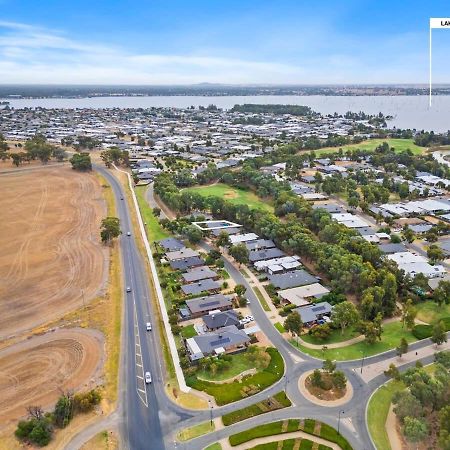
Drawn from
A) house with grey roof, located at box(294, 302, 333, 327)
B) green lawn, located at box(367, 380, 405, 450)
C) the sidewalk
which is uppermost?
house with grey roof, located at box(294, 302, 333, 327)

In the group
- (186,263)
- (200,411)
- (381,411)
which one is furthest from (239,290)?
(381,411)

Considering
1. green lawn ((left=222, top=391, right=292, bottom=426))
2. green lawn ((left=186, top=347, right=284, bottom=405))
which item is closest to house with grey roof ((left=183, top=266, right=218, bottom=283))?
green lawn ((left=186, top=347, right=284, bottom=405))

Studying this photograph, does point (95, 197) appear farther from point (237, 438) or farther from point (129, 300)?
point (237, 438)

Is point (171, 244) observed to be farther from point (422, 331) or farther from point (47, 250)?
point (422, 331)

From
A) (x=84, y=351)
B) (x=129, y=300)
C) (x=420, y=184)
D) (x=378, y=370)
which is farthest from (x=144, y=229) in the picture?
(x=420, y=184)

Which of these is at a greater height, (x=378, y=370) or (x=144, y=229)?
(x=144, y=229)

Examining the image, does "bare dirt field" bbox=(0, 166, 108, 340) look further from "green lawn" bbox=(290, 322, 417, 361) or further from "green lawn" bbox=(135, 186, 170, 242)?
"green lawn" bbox=(290, 322, 417, 361)
